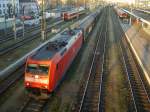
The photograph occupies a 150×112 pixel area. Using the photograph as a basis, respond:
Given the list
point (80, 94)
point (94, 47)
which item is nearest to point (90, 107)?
point (80, 94)

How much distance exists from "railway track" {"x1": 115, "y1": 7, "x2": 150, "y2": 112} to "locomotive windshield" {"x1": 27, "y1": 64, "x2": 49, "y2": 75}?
6.05 m

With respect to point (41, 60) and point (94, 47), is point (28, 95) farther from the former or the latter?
point (94, 47)

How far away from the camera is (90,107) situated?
16422 mm

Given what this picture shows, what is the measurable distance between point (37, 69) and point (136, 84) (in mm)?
8538

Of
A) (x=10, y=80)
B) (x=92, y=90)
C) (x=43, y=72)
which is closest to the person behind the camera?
(x=43, y=72)

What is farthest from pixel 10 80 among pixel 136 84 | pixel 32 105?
pixel 136 84

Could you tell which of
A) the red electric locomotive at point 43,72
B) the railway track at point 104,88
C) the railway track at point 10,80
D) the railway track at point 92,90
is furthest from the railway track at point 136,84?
the railway track at point 10,80

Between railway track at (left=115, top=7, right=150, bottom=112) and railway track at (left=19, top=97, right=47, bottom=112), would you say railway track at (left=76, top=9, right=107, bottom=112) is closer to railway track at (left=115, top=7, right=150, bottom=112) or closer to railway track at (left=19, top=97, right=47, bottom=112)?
railway track at (left=19, top=97, right=47, bottom=112)

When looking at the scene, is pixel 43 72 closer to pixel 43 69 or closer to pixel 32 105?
pixel 43 69

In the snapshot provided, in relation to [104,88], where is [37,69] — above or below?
above

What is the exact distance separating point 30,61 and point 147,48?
2217cm

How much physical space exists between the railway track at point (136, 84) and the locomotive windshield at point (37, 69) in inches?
238

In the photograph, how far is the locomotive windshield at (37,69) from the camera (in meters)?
16.7

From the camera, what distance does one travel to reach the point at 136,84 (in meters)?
21.1
